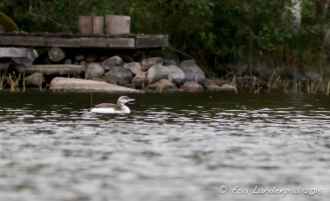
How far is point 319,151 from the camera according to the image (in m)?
19.9

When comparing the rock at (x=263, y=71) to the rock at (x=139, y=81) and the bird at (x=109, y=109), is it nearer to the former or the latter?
the rock at (x=139, y=81)

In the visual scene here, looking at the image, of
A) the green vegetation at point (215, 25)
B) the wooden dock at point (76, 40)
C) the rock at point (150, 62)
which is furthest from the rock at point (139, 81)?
the green vegetation at point (215, 25)

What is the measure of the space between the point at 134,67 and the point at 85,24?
3.12m

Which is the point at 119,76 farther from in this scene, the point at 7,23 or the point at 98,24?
the point at 7,23

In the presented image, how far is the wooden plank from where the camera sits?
144 ft

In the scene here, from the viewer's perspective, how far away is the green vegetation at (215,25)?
47375 millimetres

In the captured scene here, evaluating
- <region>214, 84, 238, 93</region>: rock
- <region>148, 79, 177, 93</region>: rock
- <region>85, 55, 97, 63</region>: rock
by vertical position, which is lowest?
<region>214, 84, 238, 93</region>: rock

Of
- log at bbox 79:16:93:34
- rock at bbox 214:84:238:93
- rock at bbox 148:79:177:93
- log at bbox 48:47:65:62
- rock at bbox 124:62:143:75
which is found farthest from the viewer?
log at bbox 79:16:93:34

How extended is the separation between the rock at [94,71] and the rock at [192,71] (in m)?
3.85

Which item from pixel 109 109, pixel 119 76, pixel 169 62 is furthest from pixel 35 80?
pixel 109 109

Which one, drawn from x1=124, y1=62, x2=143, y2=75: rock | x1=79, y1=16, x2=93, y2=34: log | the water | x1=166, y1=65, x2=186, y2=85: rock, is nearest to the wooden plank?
x1=124, y1=62, x2=143, y2=75: rock

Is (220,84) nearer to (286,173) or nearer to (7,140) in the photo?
(7,140)

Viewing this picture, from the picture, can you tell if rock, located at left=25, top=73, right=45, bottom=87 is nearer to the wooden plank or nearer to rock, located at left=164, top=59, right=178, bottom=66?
the wooden plank

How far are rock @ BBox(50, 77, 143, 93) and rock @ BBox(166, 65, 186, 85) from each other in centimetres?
314
